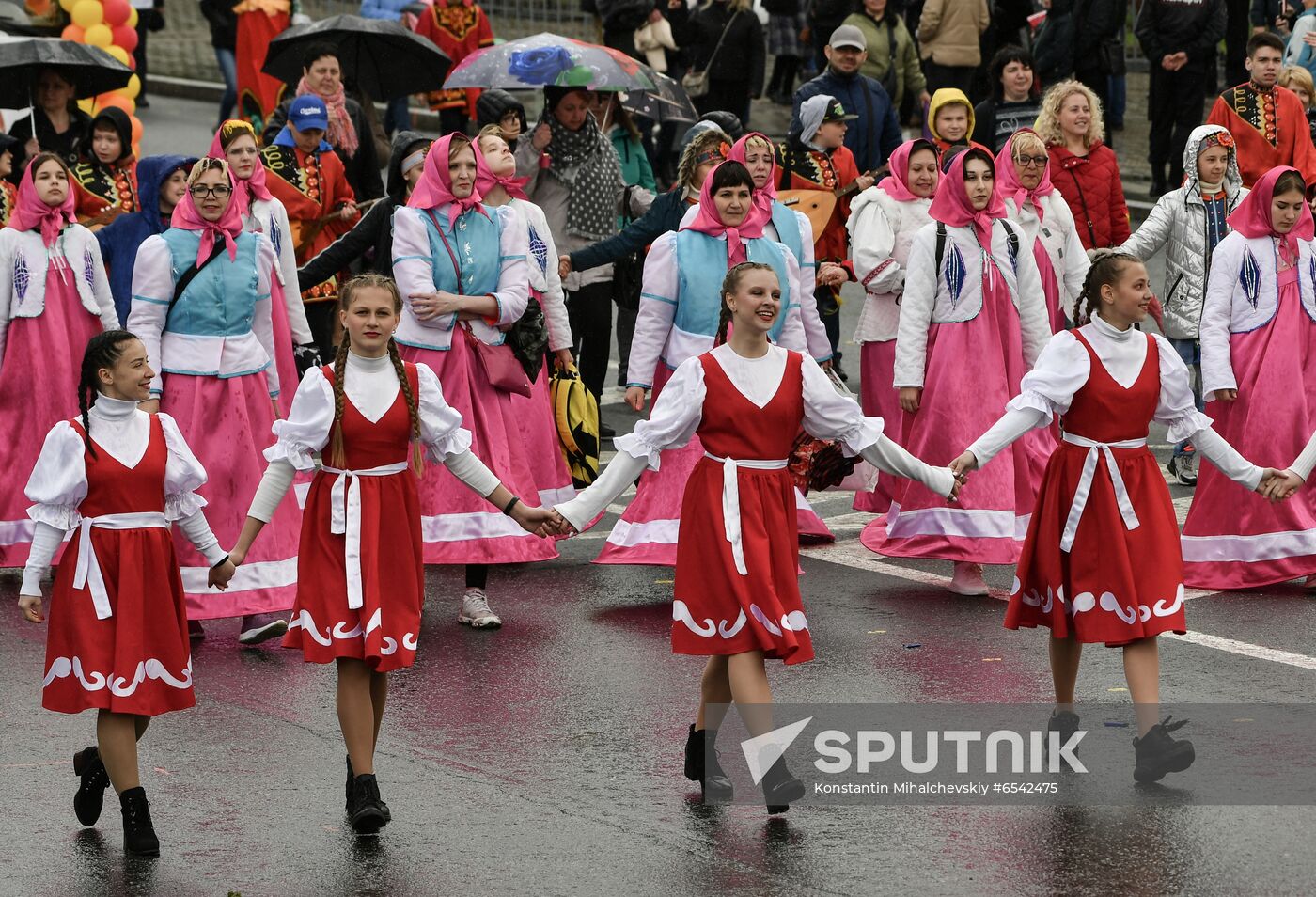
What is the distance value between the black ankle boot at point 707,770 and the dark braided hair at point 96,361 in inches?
81.9

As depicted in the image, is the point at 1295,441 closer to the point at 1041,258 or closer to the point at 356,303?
the point at 1041,258

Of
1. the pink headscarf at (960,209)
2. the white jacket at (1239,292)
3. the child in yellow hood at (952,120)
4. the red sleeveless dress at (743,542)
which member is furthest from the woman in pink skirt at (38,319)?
the white jacket at (1239,292)

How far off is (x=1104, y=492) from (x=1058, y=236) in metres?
3.85

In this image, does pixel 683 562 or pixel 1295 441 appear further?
pixel 1295 441

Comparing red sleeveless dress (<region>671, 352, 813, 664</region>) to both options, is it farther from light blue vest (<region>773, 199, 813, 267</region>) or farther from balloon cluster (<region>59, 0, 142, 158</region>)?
balloon cluster (<region>59, 0, 142, 158</region>)

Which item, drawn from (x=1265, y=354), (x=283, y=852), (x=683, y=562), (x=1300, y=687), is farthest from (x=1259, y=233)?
(x=283, y=852)

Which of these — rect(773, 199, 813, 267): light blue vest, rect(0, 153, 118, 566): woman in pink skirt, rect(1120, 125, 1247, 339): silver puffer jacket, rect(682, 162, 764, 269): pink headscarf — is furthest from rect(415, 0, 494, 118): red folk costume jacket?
rect(682, 162, 764, 269): pink headscarf

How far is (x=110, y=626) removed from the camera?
22.5 feet

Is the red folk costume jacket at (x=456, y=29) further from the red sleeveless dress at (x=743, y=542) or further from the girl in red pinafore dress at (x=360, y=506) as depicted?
the red sleeveless dress at (x=743, y=542)

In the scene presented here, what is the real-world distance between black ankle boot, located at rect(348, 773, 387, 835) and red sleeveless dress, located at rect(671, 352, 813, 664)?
1.05 metres

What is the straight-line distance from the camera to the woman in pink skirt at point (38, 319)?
10156 mm

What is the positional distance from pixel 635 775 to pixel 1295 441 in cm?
434

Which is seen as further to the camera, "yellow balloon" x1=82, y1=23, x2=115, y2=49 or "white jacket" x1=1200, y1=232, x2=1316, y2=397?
"yellow balloon" x1=82, y1=23, x2=115, y2=49

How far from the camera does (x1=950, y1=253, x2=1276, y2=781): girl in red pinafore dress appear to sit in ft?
24.3
